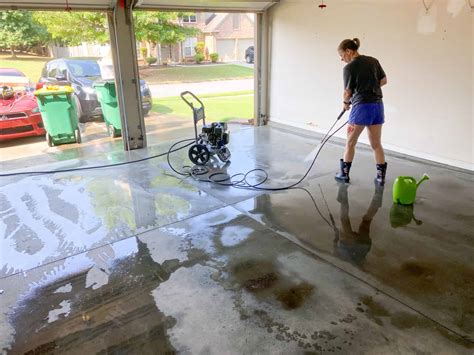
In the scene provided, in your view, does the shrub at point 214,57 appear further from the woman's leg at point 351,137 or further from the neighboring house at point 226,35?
the woman's leg at point 351,137

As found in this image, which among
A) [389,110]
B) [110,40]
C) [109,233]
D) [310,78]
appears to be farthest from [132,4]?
[389,110]

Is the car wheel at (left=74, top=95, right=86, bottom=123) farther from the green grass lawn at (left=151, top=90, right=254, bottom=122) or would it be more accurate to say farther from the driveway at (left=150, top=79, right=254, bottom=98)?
the driveway at (left=150, top=79, right=254, bottom=98)

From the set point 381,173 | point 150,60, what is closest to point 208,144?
point 381,173

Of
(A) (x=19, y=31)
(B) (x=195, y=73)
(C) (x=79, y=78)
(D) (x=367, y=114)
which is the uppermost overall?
(A) (x=19, y=31)

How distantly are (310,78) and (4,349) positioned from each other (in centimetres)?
528

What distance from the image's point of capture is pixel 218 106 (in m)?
9.48

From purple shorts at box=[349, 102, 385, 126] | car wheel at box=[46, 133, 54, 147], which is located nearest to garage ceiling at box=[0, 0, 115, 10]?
car wheel at box=[46, 133, 54, 147]

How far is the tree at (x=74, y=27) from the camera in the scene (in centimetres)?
719

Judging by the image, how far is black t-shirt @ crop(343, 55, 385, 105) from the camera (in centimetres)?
358

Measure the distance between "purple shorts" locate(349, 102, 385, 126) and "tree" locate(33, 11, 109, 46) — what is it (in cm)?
553

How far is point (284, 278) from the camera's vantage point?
240 cm

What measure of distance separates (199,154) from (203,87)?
781 centimetres

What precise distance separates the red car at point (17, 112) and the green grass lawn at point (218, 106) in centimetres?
298

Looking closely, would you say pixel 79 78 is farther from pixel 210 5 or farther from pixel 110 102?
pixel 210 5
